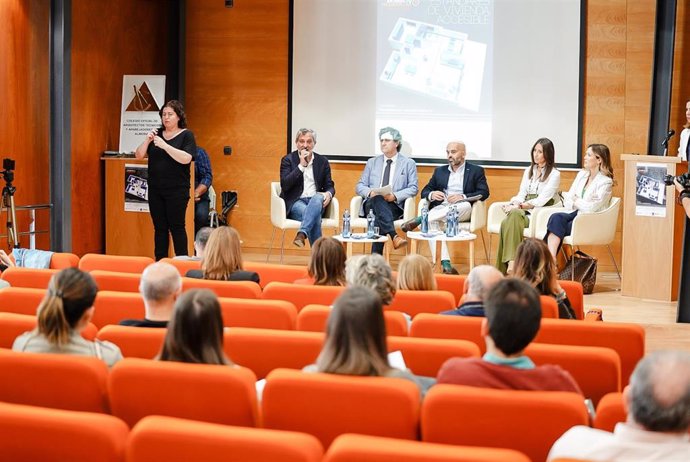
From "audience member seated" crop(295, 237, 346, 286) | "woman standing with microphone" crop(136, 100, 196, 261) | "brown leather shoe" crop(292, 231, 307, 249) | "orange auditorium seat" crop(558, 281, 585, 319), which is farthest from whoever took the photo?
"brown leather shoe" crop(292, 231, 307, 249)

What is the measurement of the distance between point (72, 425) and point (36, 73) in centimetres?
711

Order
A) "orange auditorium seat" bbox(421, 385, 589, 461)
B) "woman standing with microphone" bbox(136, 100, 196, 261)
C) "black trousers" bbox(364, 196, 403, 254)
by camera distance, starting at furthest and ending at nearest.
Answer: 1. "black trousers" bbox(364, 196, 403, 254)
2. "woman standing with microphone" bbox(136, 100, 196, 261)
3. "orange auditorium seat" bbox(421, 385, 589, 461)

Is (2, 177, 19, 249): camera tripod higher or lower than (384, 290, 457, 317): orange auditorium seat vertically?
higher

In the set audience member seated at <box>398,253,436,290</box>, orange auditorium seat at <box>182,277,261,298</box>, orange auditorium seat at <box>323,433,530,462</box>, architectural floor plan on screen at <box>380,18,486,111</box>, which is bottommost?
orange auditorium seat at <box>323,433,530,462</box>

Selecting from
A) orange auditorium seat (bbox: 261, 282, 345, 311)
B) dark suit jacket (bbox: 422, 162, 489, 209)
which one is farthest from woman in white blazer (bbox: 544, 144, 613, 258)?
orange auditorium seat (bbox: 261, 282, 345, 311)

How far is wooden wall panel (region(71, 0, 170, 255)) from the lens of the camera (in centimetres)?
938

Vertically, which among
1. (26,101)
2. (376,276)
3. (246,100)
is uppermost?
(246,100)

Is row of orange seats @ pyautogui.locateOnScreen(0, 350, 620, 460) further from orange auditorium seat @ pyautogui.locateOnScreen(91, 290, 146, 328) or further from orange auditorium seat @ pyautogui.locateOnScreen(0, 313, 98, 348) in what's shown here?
orange auditorium seat @ pyautogui.locateOnScreen(91, 290, 146, 328)

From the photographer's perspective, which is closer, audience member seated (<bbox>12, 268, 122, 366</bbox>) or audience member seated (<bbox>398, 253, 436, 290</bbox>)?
audience member seated (<bbox>12, 268, 122, 366</bbox>)

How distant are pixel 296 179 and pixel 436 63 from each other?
2038 mm

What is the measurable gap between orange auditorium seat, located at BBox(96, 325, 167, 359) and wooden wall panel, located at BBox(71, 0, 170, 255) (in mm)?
6105

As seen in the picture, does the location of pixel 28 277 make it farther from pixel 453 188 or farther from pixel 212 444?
pixel 453 188

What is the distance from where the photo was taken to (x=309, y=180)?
952cm

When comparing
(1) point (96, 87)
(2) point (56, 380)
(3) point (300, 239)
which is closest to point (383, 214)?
(3) point (300, 239)
